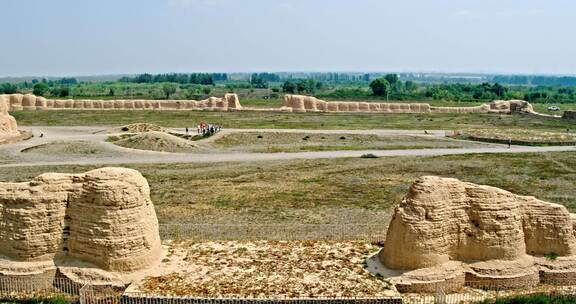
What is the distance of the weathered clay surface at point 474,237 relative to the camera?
62.3ft

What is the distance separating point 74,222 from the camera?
18984 mm

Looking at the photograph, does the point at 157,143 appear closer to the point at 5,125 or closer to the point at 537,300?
the point at 5,125

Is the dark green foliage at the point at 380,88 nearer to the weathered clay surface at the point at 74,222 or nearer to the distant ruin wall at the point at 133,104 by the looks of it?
the distant ruin wall at the point at 133,104

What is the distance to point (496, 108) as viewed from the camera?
107250mm

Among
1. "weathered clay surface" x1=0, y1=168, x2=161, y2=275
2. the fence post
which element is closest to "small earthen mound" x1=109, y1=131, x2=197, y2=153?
"weathered clay surface" x1=0, y1=168, x2=161, y2=275

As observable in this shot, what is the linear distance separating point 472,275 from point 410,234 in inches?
108

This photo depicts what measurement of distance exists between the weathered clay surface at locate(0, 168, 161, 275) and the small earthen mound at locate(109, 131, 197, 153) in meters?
34.6

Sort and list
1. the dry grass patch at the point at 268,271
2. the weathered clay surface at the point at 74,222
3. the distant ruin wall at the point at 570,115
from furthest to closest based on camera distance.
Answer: the distant ruin wall at the point at 570,115
the weathered clay surface at the point at 74,222
the dry grass patch at the point at 268,271

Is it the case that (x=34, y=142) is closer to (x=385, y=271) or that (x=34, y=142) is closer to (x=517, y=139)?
(x=385, y=271)

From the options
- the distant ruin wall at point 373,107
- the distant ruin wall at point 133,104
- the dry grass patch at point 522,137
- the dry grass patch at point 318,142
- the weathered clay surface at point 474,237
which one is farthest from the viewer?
the distant ruin wall at point 373,107

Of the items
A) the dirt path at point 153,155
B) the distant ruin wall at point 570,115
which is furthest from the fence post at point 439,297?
the distant ruin wall at point 570,115

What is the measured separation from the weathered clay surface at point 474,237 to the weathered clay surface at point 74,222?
9783 millimetres

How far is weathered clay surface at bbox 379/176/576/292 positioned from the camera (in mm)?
18984

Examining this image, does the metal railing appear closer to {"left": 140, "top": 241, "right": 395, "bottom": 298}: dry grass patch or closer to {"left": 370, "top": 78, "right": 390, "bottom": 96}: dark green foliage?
{"left": 140, "top": 241, "right": 395, "bottom": 298}: dry grass patch
